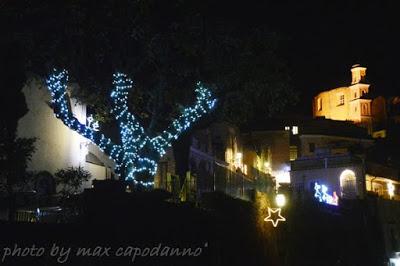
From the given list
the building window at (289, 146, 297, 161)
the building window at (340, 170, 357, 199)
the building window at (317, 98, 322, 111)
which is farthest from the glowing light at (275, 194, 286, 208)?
the building window at (317, 98, 322, 111)

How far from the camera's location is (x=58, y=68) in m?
23.3

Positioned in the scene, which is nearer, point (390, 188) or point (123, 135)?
point (123, 135)

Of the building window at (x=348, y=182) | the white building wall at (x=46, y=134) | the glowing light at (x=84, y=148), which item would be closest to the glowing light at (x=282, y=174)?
the building window at (x=348, y=182)

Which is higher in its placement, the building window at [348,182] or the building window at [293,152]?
the building window at [293,152]

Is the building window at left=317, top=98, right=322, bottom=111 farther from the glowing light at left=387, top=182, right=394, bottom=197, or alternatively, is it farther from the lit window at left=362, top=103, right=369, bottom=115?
the glowing light at left=387, top=182, right=394, bottom=197

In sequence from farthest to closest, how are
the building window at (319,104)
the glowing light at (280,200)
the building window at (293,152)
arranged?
the building window at (319,104) → the building window at (293,152) → the glowing light at (280,200)

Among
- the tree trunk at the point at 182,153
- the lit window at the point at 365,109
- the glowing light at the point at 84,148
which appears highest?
the lit window at the point at 365,109

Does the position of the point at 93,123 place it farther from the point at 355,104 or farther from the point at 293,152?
the point at 355,104

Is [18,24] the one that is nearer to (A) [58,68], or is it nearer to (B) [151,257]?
(A) [58,68]

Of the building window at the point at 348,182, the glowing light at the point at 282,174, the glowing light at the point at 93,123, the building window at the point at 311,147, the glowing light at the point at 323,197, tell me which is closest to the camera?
the glowing light at the point at 93,123

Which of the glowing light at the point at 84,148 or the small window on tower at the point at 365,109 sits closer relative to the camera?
the glowing light at the point at 84,148

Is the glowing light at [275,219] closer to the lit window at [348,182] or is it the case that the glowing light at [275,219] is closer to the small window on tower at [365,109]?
the lit window at [348,182]

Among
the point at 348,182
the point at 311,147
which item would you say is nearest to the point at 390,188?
the point at 348,182

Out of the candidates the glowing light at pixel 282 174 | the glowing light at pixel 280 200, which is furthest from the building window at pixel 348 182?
the glowing light at pixel 282 174
